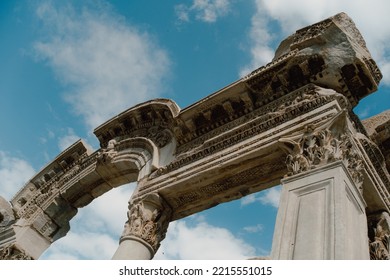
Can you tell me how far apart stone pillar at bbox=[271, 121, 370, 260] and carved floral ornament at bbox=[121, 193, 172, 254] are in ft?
9.20

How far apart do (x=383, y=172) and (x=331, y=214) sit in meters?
3.16

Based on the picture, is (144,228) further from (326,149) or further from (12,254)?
(12,254)

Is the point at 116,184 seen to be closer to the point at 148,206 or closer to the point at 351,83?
the point at 148,206

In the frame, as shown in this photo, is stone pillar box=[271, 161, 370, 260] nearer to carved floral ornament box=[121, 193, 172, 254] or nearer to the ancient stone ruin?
the ancient stone ruin

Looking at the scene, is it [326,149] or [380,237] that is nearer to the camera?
[326,149]

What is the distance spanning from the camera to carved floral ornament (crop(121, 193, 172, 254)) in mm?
7449

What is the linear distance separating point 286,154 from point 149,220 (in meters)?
2.64

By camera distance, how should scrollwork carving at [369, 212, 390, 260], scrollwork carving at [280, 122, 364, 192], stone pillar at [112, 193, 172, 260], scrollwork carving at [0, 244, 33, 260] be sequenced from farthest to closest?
scrollwork carving at [0, 244, 33, 260]
stone pillar at [112, 193, 172, 260]
scrollwork carving at [369, 212, 390, 260]
scrollwork carving at [280, 122, 364, 192]

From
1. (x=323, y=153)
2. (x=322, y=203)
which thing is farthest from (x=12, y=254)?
(x=322, y=203)

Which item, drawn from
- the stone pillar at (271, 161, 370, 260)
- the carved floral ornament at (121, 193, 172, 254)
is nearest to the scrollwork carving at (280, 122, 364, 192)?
the stone pillar at (271, 161, 370, 260)

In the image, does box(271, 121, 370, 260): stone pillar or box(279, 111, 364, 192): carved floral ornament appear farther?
box(279, 111, 364, 192): carved floral ornament

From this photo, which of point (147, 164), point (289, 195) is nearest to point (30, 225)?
point (147, 164)

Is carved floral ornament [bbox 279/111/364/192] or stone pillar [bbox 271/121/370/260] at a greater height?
carved floral ornament [bbox 279/111/364/192]

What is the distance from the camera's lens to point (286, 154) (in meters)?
6.62
